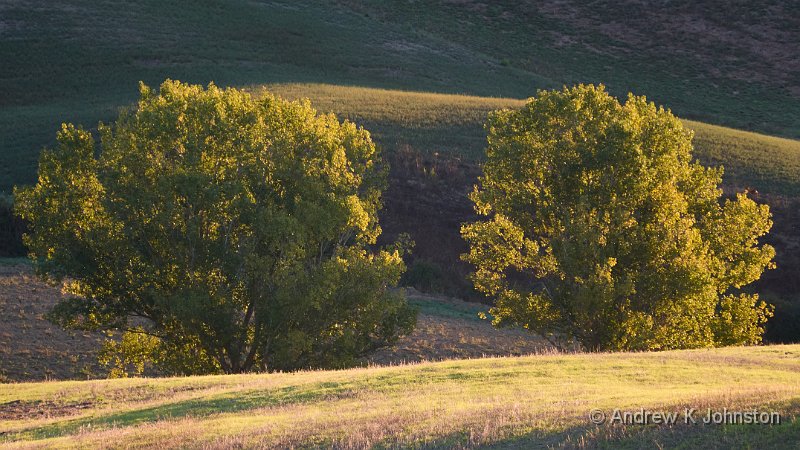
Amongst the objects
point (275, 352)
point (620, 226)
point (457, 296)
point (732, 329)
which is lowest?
point (457, 296)

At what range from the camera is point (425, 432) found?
17.4m

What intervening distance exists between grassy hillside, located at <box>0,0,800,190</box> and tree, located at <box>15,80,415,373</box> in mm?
36757

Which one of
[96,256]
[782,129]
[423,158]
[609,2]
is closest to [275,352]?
[96,256]

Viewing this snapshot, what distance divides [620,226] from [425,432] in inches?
855

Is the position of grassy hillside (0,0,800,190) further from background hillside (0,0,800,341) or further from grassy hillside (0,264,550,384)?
grassy hillside (0,264,550,384)

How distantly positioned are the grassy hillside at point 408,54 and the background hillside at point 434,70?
0.28 m

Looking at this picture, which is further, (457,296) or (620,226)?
(457,296)

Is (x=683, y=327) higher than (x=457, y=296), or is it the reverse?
(x=683, y=327)

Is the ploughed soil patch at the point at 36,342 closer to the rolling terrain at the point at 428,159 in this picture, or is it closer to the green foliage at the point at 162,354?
the rolling terrain at the point at 428,159

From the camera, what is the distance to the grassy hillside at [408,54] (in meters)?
89.5

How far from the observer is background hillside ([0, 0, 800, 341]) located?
72.5 metres

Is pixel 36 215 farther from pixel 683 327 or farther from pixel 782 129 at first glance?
pixel 782 129

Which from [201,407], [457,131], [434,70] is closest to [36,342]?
[201,407]

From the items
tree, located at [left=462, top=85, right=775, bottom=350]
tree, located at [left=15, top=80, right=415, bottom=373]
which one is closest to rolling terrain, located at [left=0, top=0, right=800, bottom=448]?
tree, located at [left=462, top=85, right=775, bottom=350]
